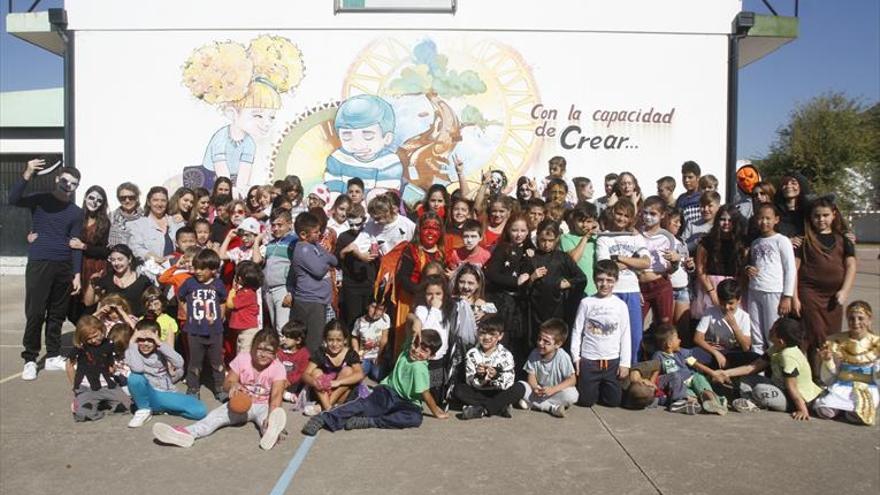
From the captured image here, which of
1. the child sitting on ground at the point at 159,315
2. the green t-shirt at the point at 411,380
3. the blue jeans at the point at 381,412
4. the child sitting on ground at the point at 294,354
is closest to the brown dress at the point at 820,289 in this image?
the green t-shirt at the point at 411,380

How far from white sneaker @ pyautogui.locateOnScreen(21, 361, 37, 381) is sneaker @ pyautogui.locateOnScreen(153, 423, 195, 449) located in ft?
8.25

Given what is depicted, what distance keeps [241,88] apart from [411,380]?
4.96 metres

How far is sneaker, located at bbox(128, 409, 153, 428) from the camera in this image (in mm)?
5094

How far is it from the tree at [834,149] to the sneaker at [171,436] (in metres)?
35.1

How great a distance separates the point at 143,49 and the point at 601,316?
20.8 ft

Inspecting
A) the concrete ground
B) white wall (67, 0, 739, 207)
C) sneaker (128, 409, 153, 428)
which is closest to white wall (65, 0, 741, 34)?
white wall (67, 0, 739, 207)

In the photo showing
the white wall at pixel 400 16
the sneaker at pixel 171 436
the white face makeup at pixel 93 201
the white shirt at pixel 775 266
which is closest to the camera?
the sneaker at pixel 171 436

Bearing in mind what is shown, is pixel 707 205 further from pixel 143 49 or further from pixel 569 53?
pixel 143 49

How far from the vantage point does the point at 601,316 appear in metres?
5.73

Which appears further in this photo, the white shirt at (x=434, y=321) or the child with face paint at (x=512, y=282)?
the child with face paint at (x=512, y=282)

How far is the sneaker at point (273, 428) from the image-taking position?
4.64 m

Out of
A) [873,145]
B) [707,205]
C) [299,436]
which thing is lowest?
[299,436]

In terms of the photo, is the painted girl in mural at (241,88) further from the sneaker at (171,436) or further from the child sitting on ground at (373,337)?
the sneaker at (171,436)

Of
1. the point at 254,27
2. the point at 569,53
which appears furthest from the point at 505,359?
the point at 254,27
